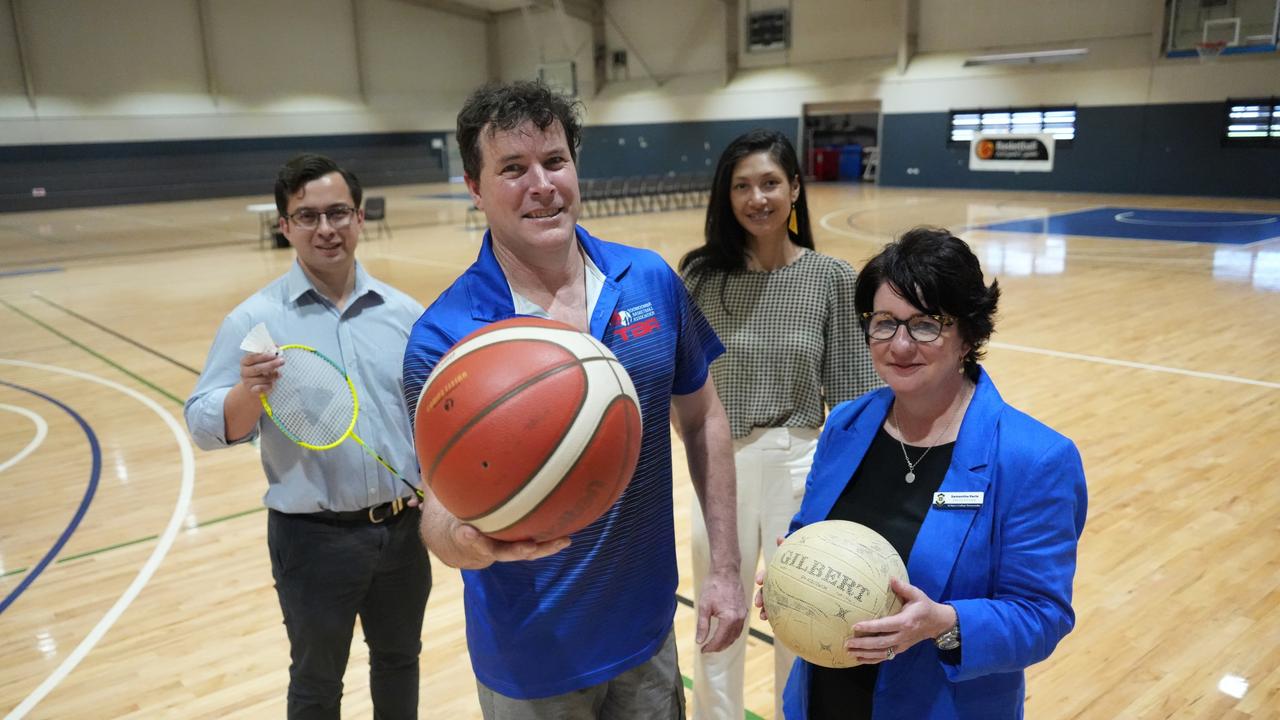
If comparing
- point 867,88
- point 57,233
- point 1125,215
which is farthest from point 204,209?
point 1125,215

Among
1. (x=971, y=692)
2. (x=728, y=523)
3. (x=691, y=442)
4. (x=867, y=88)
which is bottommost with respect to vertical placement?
(x=971, y=692)

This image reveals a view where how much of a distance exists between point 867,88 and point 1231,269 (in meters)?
16.3

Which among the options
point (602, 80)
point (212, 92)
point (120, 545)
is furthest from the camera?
point (602, 80)

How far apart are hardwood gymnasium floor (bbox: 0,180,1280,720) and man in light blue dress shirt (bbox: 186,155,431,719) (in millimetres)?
889

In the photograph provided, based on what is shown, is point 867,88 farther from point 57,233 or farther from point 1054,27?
point 57,233

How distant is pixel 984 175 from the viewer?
25.0m

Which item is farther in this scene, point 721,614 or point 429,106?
point 429,106

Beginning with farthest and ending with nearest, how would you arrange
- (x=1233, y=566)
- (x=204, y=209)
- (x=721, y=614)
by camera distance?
(x=204, y=209) < (x=1233, y=566) < (x=721, y=614)

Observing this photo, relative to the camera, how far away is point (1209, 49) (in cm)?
2011

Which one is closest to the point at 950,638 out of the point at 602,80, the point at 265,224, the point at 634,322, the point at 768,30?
the point at 634,322

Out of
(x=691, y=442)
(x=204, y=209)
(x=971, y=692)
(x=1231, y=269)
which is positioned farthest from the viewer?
(x=204, y=209)

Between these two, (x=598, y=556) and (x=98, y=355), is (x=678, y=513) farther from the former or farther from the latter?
(x=98, y=355)

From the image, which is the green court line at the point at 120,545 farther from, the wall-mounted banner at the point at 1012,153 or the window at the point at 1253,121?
the wall-mounted banner at the point at 1012,153

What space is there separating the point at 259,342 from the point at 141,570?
2922 mm
